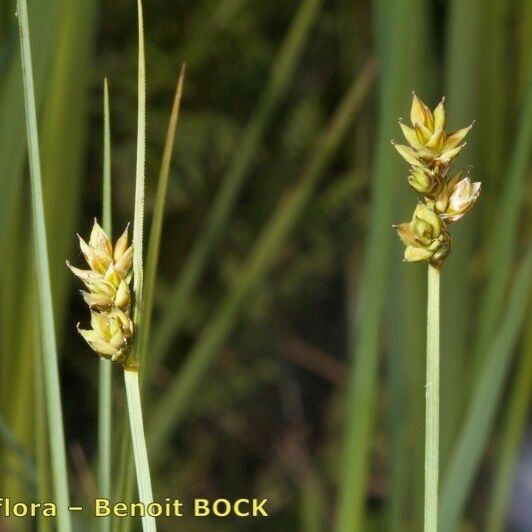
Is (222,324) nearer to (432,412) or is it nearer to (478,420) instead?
(478,420)

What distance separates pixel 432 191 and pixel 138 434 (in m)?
0.10

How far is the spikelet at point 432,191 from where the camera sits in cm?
24

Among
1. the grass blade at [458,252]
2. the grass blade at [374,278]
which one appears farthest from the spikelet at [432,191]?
the grass blade at [458,252]

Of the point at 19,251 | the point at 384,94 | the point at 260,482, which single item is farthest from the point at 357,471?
the point at 260,482

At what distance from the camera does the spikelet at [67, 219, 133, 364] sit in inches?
9.3

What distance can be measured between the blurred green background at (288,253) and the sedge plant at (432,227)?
0.21m

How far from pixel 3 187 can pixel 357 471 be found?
0.25m

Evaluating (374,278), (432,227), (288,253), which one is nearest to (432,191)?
(432,227)

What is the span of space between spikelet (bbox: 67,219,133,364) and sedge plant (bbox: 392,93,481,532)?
8cm

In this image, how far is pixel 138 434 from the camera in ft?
0.80

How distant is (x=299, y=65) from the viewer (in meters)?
1.16

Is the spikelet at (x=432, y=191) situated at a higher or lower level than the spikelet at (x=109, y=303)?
higher

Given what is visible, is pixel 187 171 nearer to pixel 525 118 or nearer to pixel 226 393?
pixel 226 393

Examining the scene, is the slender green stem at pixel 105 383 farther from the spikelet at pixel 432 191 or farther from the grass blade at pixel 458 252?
the grass blade at pixel 458 252
